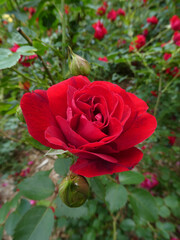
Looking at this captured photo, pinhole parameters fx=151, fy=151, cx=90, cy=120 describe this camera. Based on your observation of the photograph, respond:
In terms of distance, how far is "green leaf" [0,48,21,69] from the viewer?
→ 1.11 ft

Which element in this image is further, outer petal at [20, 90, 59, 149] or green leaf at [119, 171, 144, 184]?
green leaf at [119, 171, 144, 184]

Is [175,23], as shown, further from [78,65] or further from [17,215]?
[17,215]

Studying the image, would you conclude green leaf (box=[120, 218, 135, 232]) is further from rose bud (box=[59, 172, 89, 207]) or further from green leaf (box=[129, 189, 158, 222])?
rose bud (box=[59, 172, 89, 207])

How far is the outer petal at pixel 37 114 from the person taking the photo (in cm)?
29

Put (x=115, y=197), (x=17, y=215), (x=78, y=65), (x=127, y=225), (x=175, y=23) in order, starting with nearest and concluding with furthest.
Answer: (x=78, y=65)
(x=115, y=197)
(x=17, y=215)
(x=127, y=225)
(x=175, y=23)

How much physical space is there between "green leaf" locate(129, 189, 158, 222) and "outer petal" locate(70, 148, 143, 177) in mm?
386

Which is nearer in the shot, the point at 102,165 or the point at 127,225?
the point at 102,165

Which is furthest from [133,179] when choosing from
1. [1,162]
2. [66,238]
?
[1,162]

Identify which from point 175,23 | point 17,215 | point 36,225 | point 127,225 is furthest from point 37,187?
point 175,23

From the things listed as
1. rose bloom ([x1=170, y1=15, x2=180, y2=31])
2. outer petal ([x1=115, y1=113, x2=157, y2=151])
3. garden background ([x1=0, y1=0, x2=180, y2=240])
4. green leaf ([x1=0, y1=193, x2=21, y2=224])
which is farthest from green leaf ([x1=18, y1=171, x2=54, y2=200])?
rose bloom ([x1=170, y1=15, x2=180, y2=31])

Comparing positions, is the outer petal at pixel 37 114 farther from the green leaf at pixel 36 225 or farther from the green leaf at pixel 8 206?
the green leaf at pixel 8 206

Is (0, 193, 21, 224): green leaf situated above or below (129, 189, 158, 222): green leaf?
below

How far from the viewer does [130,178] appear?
0.57m

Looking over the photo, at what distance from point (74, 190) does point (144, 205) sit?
37 centimetres
